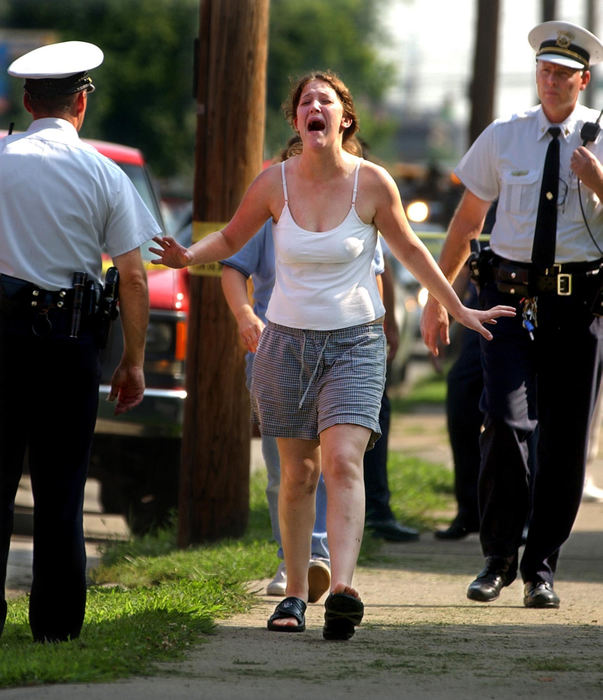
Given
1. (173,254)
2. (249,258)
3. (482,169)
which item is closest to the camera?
(173,254)

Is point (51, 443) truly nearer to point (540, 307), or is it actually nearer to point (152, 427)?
point (540, 307)

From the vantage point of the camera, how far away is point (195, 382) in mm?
6605

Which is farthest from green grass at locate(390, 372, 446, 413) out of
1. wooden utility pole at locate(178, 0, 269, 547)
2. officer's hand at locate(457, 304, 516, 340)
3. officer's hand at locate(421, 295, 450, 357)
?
officer's hand at locate(457, 304, 516, 340)

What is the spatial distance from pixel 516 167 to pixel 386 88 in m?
65.5

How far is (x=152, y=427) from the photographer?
7.13 meters

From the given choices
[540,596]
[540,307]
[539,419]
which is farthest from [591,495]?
[540,307]

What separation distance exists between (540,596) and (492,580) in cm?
20

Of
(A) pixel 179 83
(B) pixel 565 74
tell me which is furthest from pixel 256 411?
(A) pixel 179 83

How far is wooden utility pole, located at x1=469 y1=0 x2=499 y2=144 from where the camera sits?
14.7 meters

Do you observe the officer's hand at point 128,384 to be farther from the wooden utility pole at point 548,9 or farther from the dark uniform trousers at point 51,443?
the wooden utility pole at point 548,9

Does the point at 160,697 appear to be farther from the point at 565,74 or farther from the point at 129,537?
the point at 129,537

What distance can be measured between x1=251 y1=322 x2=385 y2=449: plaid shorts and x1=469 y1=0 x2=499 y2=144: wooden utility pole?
10338mm

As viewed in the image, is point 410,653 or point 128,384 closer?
A: point 410,653

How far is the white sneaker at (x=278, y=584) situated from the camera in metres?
5.68
